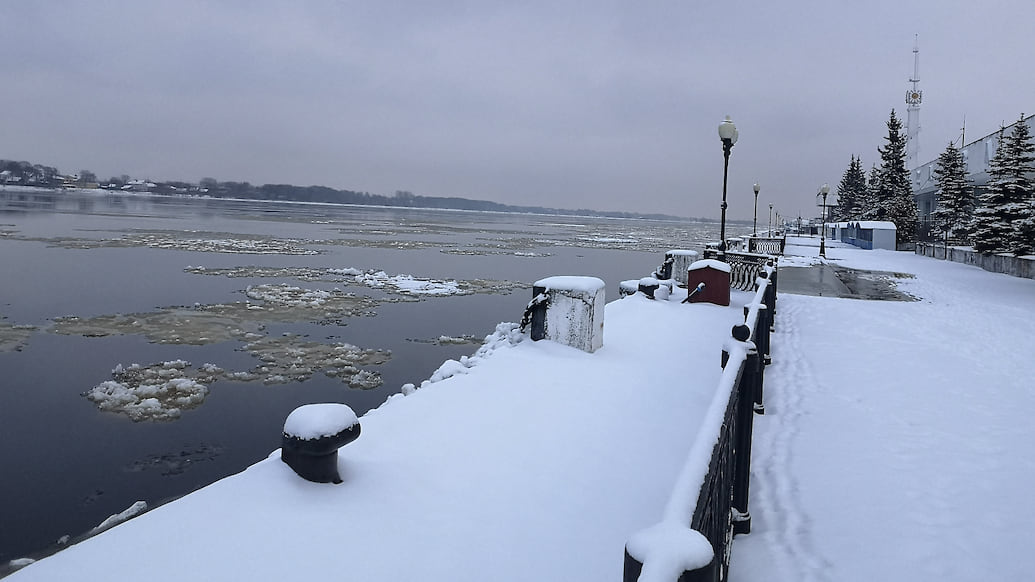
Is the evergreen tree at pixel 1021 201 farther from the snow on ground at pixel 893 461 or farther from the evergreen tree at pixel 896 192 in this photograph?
the evergreen tree at pixel 896 192

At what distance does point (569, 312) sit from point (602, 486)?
4.53 meters

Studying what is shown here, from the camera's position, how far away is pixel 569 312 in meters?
9.07

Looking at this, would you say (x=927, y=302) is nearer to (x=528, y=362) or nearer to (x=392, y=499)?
(x=528, y=362)

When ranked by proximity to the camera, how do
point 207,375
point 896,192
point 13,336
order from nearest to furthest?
1. point 207,375
2. point 13,336
3. point 896,192

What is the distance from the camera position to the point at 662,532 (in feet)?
6.13

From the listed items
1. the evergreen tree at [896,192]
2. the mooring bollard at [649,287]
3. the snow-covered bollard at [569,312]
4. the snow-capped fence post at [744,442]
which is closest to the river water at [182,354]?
the snow-covered bollard at [569,312]

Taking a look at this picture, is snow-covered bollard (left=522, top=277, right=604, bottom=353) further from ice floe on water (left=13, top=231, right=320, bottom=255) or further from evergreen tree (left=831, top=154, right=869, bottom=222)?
evergreen tree (left=831, top=154, right=869, bottom=222)

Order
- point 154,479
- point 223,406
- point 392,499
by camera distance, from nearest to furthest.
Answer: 1. point 392,499
2. point 154,479
3. point 223,406

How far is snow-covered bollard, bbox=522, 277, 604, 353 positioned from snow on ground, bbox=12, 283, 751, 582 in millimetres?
1641

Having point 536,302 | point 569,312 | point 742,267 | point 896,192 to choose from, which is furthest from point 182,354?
point 896,192

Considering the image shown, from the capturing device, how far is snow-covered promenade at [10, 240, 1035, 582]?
12.0ft

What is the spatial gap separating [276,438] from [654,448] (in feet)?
16.8

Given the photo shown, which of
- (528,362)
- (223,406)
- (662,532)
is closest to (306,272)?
(223,406)

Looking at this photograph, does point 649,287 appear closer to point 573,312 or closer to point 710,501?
point 573,312
